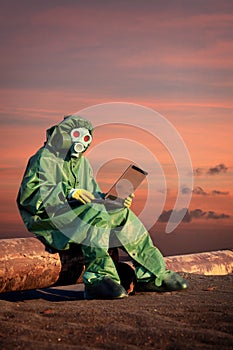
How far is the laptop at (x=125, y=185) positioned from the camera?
24.1 ft

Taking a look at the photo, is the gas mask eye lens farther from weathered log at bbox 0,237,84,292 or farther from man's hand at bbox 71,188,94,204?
weathered log at bbox 0,237,84,292

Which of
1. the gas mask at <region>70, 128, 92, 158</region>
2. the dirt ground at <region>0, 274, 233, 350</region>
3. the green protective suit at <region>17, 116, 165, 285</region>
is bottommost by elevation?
the dirt ground at <region>0, 274, 233, 350</region>

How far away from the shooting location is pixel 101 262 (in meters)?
7.12

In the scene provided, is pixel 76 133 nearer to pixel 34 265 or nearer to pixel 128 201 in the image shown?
pixel 128 201

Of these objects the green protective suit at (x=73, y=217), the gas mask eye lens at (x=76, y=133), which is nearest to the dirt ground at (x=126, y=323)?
the green protective suit at (x=73, y=217)

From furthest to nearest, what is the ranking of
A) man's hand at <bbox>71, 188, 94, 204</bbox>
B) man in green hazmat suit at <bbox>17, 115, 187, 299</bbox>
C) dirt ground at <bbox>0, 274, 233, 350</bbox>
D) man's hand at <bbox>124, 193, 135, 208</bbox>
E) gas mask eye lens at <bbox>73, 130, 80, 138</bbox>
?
1. gas mask eye lens at <bbox>73, 130, 80, 138</bbox>
2. man's hand at <bbox>124, 193, 135, 208</bbox>
3. man's hand at <bbox>71, 188, 94, 204</bbox>
4. man in green hazmat suit at <bbox>17, 115, 187, 299</bbox>
5. dirt ground at <bbox>0, 274, 233, 350</bbox>

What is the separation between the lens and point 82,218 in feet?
23.6

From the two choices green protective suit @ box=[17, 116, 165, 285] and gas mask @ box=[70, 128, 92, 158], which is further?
gas mask @ box=[70, 128, 92, 158]

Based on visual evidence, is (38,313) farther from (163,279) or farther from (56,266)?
(163,279)

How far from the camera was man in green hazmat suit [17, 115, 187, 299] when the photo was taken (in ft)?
23.4

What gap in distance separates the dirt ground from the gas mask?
183cm

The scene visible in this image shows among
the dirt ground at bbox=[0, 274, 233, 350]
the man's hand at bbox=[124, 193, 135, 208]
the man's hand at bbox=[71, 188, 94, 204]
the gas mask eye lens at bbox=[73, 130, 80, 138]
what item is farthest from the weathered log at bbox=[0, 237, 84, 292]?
the gas mask eye lens at bbox=[73, 130, 80, 138]

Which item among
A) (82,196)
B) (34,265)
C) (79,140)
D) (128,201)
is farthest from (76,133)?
(34,265)

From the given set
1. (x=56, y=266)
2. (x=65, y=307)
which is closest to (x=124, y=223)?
(x=56, y=266)
